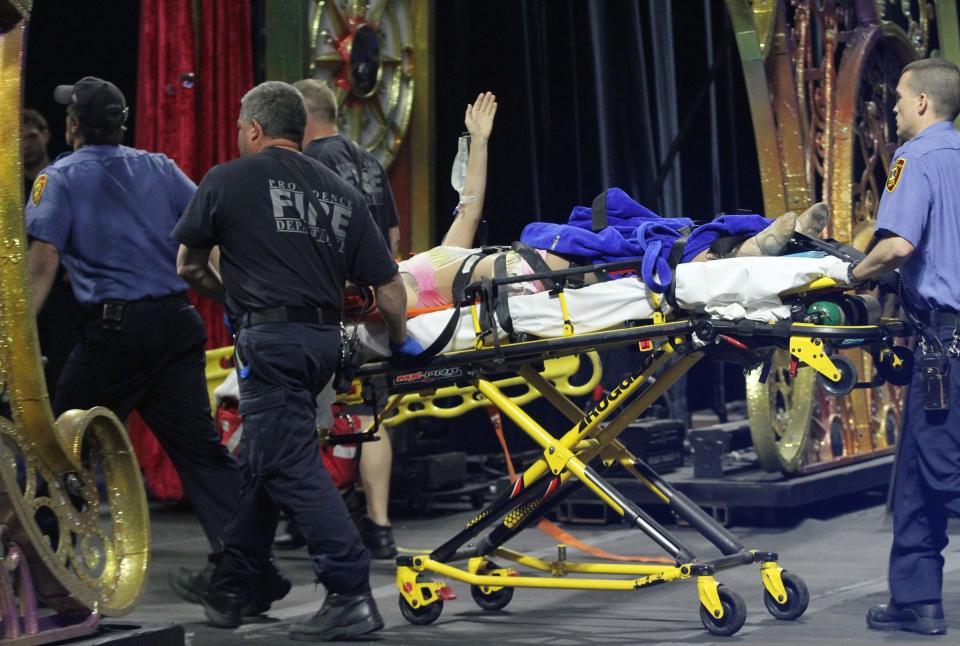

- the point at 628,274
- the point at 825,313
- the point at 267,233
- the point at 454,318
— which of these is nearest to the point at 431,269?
the point at 454,318

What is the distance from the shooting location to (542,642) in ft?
16.0

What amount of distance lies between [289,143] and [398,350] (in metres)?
0.71

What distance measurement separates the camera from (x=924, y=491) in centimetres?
476

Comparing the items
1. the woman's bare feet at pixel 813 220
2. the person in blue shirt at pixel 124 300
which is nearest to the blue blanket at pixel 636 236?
the woman's bare feet at pixel 813 220

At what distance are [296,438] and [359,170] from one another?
1.84 m

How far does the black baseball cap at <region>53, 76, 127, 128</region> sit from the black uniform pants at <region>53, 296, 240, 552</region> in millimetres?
618

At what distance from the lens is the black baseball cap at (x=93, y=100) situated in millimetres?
5352

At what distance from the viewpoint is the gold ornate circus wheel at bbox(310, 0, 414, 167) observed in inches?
299

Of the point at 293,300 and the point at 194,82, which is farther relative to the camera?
the point at 194,82

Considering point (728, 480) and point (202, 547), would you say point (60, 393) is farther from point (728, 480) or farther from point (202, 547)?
point (728, 480)

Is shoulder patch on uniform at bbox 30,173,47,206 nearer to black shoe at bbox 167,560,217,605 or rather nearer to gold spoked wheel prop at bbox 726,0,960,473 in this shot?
black shoe at bbox 167,560,217,605

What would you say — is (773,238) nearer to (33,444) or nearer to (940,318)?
(940,318)

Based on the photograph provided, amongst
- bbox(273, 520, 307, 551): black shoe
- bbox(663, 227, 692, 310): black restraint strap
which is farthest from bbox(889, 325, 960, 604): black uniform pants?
bbox(273, 520, 307, 551): black shoe

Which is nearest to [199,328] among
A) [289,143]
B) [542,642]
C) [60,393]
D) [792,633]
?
[60,393]
